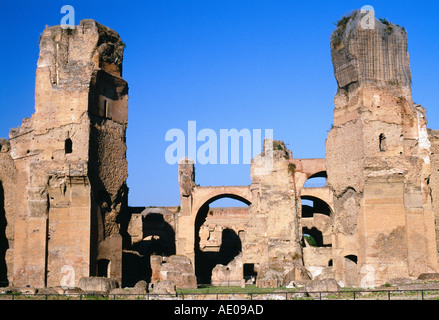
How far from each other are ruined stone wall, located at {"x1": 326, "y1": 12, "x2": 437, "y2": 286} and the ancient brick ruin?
4cm

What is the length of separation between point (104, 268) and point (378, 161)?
10.4 metres

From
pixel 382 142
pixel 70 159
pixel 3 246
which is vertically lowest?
pixel 3 246

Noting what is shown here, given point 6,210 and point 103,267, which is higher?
point 6,210

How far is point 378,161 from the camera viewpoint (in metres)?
22.3

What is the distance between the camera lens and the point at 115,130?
24.1 meters

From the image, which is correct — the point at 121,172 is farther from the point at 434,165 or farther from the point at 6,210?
the point at 434,165

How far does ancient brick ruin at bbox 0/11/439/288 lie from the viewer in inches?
867

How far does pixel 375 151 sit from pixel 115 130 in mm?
9557

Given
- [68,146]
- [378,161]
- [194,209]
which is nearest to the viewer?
[378,161]

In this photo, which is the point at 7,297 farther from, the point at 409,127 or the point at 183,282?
the point at 409,127

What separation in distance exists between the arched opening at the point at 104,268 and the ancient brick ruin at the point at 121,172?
4 cm

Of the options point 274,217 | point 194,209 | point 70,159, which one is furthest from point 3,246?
point 274,217
